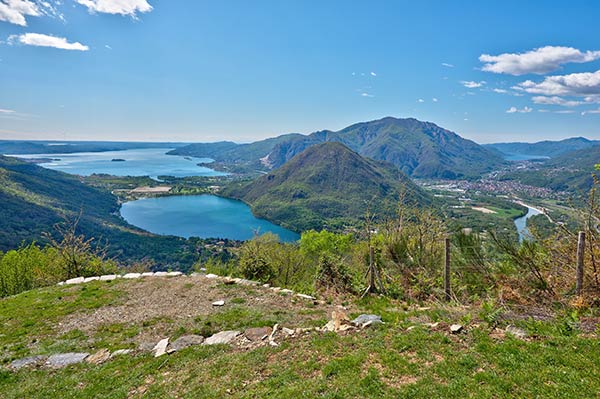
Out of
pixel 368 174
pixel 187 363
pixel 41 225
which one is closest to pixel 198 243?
pixel 41 225

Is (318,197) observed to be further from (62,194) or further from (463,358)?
(463,358)

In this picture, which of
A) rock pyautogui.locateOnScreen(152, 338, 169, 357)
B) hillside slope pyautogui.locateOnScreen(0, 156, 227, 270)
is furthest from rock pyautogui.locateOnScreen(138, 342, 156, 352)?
hillside slope pyautogui.locateOnScreen(0, 156, 227, 270)

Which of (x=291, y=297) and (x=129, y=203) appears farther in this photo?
(x=129, y=203)

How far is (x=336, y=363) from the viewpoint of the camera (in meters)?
6.12

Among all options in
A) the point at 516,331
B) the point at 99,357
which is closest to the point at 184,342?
the point at 99,357

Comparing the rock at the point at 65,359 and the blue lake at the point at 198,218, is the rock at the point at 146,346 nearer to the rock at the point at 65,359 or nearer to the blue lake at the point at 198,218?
the rock at the point at 65,359

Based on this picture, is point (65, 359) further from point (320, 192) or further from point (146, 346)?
point (320, 192)

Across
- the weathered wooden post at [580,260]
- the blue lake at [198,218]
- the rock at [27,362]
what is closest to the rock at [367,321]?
the weathered wooden post at [580,260]

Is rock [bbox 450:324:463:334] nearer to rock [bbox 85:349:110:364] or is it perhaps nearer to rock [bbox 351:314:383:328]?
rock [bbox 351:314:383:328]

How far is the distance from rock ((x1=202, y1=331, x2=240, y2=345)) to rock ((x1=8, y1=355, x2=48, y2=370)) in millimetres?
4476

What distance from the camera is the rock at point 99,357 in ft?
26.2

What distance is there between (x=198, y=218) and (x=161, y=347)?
129 meters

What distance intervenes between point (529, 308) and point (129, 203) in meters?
183

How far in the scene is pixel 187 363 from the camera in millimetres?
7219
